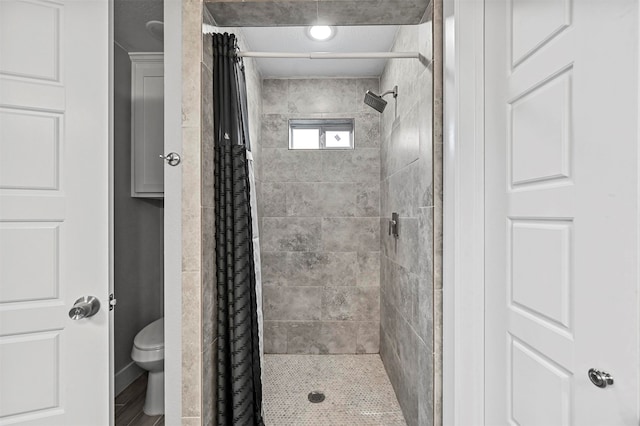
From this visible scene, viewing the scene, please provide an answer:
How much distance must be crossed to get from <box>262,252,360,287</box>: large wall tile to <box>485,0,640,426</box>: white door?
1.74 meters

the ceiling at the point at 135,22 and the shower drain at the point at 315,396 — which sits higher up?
the ceiling at the point at 135,22

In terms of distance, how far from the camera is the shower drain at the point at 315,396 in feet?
7.00

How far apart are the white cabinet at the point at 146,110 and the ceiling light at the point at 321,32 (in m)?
1.06

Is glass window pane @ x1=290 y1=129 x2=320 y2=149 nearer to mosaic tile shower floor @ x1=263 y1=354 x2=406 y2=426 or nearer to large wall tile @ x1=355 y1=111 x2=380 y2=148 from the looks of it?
large wall tile @ x1=355 y1=111 x2=380 y2=148

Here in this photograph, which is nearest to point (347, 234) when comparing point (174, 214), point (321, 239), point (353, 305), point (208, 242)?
point (321, 239)

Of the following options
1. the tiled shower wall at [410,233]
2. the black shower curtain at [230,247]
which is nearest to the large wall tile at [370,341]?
the tiled shower wall at [410,233]

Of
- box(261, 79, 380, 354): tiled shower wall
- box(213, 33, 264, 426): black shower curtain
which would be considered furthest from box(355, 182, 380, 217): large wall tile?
box(213, 33, 264, 426): black shower curtain

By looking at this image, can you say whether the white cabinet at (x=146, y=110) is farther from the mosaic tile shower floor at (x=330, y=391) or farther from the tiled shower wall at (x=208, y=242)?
the mosaic tile shower floor at (x=330, y=391)

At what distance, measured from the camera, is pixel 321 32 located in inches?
89.7

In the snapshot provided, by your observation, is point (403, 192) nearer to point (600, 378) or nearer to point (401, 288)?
point (401, 288)

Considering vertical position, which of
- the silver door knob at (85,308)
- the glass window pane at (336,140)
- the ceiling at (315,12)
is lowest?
the silver door knob at (85,308)

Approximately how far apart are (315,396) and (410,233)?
1.31 metres

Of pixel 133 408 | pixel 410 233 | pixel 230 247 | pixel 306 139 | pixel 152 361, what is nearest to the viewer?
pixel 230 247

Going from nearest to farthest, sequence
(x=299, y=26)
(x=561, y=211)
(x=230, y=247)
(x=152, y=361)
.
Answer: (x=561, y=211) → (x=230, y=247) → (x=299, y=26) → (x=152, y=361)
